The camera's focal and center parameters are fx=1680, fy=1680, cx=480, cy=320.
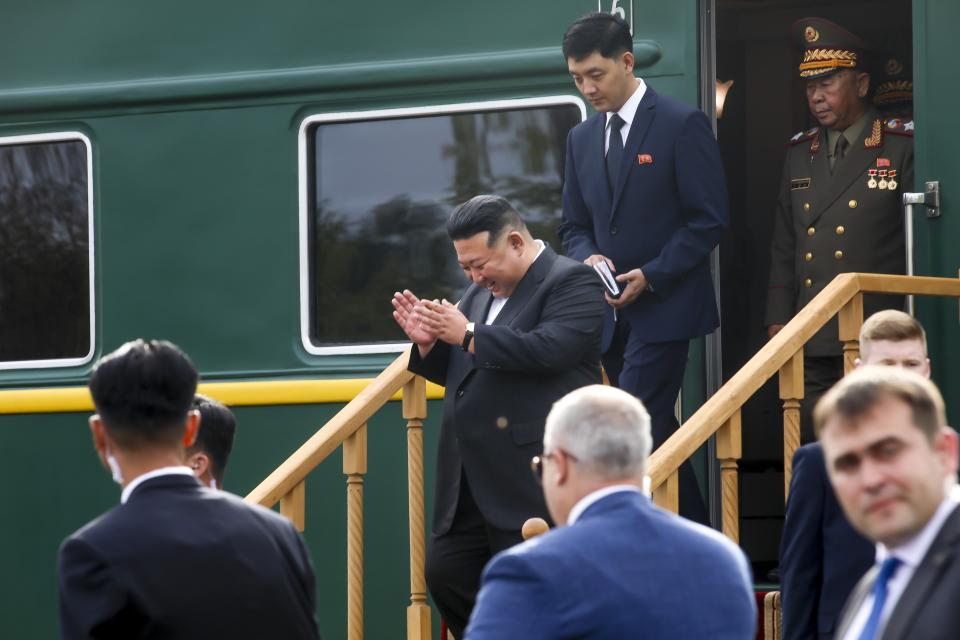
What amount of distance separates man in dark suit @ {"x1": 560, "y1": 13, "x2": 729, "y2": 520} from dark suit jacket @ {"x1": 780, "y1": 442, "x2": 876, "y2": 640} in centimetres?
144

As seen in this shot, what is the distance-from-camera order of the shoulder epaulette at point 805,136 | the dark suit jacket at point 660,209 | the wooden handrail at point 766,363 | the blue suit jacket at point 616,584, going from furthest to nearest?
the shoulder epaulette at point 805,136, the dark suit jacket at point 660,209, the wooden handrail at point 766,363, the blue suit jacket at point 616,584

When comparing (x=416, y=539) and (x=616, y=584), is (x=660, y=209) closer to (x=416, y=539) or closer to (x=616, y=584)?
(x=416, y=539)

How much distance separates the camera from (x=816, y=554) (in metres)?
3.87

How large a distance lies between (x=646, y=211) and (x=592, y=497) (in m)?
2.84

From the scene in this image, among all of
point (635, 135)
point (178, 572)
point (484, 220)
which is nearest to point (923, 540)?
point (178, 572)

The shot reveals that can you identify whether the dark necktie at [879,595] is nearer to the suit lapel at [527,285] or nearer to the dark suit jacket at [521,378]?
the dark suit jacket at [521,378]

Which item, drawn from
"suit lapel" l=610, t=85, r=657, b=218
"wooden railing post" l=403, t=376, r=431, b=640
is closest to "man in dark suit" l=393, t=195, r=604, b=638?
"wooden railing post" l=403, t=376, r=431, b=640

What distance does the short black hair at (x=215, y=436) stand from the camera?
4145 millimetres

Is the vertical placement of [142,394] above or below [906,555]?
above

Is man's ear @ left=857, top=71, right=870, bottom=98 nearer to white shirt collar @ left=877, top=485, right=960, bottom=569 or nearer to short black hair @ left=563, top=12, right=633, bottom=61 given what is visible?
short black hair @ left=563, top=12, right=633, bottom=61

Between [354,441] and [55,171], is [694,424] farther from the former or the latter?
[55,171]

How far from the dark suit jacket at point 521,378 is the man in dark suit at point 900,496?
227 cm

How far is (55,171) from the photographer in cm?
647

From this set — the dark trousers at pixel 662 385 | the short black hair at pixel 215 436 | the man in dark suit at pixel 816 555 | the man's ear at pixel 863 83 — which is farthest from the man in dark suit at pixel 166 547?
the man's ear at pixel 863 83
